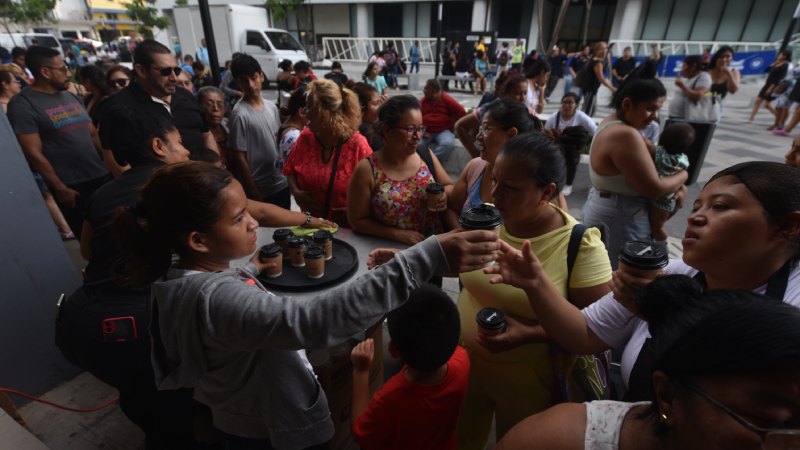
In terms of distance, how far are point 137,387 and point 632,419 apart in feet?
7.00

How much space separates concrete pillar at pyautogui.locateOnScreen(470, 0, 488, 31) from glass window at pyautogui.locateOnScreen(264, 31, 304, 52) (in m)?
11.5

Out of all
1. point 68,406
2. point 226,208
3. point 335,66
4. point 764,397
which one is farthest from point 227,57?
point 764,397

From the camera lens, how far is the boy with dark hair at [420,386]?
1433 millimetres

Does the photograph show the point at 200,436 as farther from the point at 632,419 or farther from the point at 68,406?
the point at 632,419

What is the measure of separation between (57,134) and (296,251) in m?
3.27

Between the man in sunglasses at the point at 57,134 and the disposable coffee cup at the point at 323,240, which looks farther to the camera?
the man in sunglasses at the point at 57,134

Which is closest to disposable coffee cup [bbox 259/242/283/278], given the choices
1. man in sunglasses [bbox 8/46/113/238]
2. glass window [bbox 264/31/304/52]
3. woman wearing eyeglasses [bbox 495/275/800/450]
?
woman wearing eyeglasses [bbox 495/275/800/450]

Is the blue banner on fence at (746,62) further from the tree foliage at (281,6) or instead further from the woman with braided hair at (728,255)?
the tree foliage at (281,6)

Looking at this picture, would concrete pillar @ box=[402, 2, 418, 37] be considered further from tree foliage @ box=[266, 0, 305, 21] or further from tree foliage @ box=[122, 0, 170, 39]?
tree foliage @ box=[122, 0, 170, 39]

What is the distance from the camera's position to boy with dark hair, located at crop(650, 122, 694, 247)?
8.83 ft

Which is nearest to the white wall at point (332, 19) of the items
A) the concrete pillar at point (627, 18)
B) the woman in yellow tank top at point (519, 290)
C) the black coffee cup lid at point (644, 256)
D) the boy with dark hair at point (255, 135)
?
the concrete pillar at point (627, 18)

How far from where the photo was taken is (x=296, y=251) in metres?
2.17

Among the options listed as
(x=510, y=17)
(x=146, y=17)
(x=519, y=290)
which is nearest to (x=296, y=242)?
(x=519, y=290)

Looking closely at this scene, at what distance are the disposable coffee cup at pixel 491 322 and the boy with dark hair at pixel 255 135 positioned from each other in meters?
3.01
